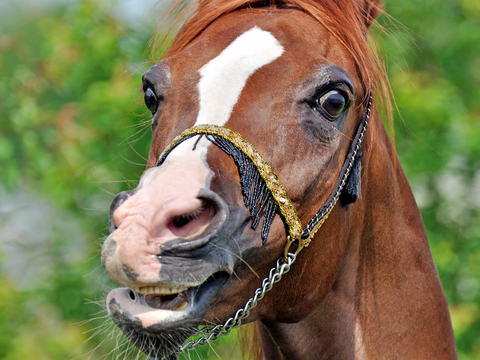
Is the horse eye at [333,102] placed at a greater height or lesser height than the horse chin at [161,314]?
greater

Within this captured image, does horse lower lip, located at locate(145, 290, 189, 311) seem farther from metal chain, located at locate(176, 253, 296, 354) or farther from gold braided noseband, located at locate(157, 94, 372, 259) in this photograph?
gold braided noseband, located at locate(157, 94, 372, 259)

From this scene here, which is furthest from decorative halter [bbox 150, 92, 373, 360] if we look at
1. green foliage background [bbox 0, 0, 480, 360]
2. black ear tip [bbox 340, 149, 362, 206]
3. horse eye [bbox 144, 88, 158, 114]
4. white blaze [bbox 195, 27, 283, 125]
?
green foliage background [bbox 0, 0, 480, 360]

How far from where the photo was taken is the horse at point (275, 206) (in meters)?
1.62

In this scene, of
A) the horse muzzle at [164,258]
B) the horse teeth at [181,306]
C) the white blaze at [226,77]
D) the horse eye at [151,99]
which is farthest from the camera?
the horse eye at [151,99]

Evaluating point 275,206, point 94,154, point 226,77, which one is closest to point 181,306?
point 275,206

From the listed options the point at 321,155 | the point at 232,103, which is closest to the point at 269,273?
the point at 321,155

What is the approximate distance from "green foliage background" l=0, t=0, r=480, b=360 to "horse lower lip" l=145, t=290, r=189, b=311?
12.7 ft

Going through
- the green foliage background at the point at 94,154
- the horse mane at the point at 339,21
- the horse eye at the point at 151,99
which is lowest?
the green foliage background at the point at 94,154

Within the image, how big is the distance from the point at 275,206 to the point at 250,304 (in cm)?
42

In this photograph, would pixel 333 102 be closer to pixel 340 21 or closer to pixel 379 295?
pixel 340 21

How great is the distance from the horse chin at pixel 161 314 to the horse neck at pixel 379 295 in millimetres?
741

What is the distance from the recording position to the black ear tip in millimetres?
2217

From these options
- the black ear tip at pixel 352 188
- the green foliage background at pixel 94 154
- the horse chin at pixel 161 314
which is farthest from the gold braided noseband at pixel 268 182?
the green foliage background at pixel 94 154

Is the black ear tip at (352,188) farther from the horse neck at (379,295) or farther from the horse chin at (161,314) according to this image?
the horse chin at (161,314)
